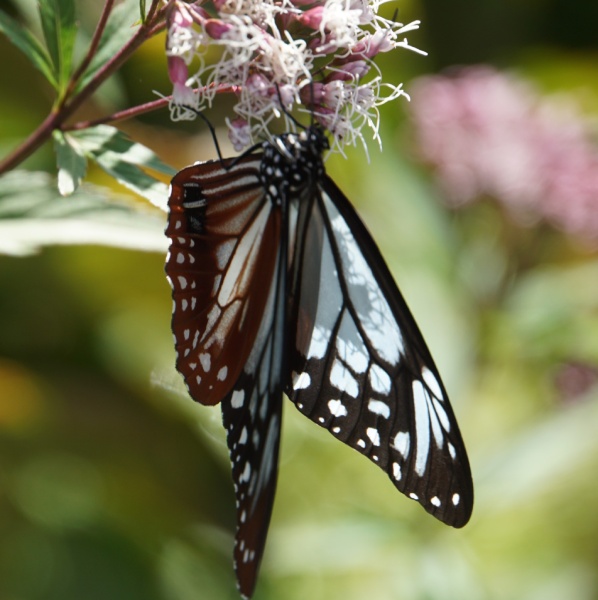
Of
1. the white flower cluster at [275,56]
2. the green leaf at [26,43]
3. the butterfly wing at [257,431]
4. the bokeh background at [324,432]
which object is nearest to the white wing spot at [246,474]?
the butterfly wing at [257,431]

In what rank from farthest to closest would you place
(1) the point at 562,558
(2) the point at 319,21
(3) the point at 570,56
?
(3) the point at 570,56, (1) the point at 562,558, (2) the point at 319,21

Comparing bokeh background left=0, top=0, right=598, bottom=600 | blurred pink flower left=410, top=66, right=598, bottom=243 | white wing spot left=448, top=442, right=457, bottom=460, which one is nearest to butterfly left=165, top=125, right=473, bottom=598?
white wing spot left=448, top=442, right=457, bottom=460

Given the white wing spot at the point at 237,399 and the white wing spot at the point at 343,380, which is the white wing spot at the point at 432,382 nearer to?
the white wing spot at the point at 343,380

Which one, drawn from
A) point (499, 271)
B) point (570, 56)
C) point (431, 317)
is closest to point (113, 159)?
point (431, 317)

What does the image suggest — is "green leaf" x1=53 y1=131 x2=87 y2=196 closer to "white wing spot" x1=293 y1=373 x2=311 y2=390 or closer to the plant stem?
the plant stem

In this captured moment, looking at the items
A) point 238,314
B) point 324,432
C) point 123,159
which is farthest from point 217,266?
point 324,432

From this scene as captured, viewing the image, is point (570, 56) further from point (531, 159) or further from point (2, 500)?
point (2, 500)
